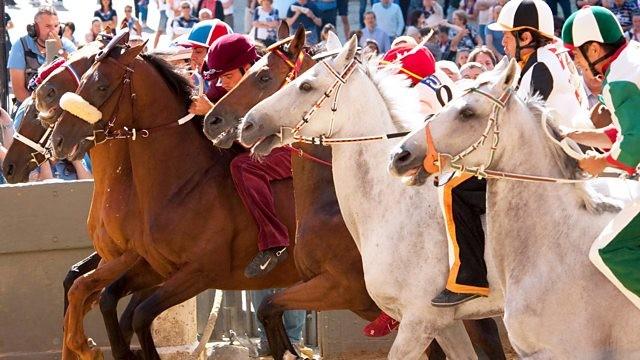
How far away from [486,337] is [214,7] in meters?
9.90

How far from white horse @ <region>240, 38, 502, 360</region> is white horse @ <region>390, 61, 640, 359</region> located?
0.90m

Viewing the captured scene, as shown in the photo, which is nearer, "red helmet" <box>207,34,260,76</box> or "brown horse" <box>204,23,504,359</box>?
"brown horse" <box>204,23,504,359</box>

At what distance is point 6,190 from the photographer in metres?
10.9

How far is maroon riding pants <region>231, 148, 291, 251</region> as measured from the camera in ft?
30.0

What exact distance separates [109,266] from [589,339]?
4237 mm

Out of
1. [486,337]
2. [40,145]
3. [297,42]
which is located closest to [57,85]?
[40,145]

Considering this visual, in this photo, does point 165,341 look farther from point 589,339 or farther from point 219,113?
point 589,339

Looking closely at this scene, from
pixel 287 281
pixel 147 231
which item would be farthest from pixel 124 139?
pixel 287 281

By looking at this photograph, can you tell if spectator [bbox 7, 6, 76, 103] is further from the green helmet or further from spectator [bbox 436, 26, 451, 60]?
the green helmet

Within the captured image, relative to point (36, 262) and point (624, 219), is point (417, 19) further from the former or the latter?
point (624, 219)

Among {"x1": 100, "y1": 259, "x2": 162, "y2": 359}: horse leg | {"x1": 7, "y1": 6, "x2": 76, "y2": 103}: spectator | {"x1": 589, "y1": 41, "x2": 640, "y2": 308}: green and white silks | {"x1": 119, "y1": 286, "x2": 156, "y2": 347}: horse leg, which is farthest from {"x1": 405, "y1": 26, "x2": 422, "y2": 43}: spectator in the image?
{"x1": 589, "y1": 41, "x2": 640, "y2": 308}: green and white silks

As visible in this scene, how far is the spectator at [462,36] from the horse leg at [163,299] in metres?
8.62

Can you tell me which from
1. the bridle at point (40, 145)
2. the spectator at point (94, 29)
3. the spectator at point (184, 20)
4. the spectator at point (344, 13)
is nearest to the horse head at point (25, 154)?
the bridle at point (40, 145)

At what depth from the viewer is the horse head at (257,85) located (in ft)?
27.3
